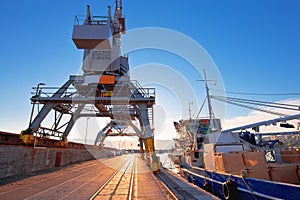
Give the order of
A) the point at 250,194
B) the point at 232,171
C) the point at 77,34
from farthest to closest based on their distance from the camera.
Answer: the point at 77,34 → the point at 232,171 → the point at 250,194

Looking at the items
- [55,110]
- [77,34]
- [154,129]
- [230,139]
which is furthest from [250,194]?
[55,110]

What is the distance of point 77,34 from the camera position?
647 inches

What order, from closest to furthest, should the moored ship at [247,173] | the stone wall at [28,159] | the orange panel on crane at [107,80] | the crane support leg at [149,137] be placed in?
the moored ship at [247,173] < the stone wall at [28,159] < the crane support leg at [149,137] < the orange panel on crane at [107,80]

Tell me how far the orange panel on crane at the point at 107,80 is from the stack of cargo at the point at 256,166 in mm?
13084

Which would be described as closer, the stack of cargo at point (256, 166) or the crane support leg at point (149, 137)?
the stack of cargo at point (256, 166)

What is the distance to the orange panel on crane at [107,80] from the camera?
17.2m

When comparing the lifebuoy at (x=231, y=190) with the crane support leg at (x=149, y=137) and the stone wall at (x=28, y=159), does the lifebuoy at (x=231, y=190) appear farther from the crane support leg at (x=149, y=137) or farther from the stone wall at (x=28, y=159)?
the stone wall at (x=28, y=159)

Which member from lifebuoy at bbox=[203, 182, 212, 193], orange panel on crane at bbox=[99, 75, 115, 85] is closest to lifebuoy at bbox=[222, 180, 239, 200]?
lifebuoy at bbox=[203, 182, 212, 193]

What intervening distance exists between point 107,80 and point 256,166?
14.1 metres

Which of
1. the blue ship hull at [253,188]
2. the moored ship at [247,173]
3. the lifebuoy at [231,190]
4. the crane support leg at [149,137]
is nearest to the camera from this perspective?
the blue ship hull at [253,188]

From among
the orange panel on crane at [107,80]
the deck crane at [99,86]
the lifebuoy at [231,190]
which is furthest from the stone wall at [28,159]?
the lifebuoy at [231,190]

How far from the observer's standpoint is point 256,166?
25.1 ft

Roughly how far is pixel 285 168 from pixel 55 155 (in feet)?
63.3

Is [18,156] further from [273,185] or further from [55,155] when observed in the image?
[273,185]
